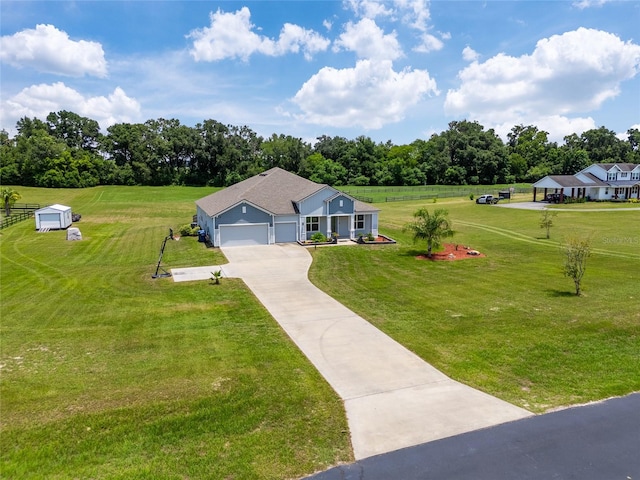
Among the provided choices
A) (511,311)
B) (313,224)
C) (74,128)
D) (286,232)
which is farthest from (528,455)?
(74,128)

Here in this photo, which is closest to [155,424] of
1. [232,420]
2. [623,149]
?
[232,420]

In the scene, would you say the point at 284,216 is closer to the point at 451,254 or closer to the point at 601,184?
the point at 451,254

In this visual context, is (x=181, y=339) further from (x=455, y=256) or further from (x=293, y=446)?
(x=455, y=256)

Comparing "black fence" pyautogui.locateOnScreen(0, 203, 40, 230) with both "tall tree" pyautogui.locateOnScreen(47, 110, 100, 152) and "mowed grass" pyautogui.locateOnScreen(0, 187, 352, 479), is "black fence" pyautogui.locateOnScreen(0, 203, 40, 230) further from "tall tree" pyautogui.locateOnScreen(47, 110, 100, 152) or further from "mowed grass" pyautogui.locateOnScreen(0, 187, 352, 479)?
"tall tree" pyautogui.locateOnScreen(47, 110, 100, 152)

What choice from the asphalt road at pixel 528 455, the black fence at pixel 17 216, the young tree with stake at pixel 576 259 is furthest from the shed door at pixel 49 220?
the asphalt road at pixel 528 455

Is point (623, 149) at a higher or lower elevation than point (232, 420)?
higher

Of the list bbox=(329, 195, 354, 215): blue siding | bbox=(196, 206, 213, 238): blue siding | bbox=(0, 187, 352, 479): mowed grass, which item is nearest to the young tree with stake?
bbox=(0, 187, 352, 479): mowed grass
